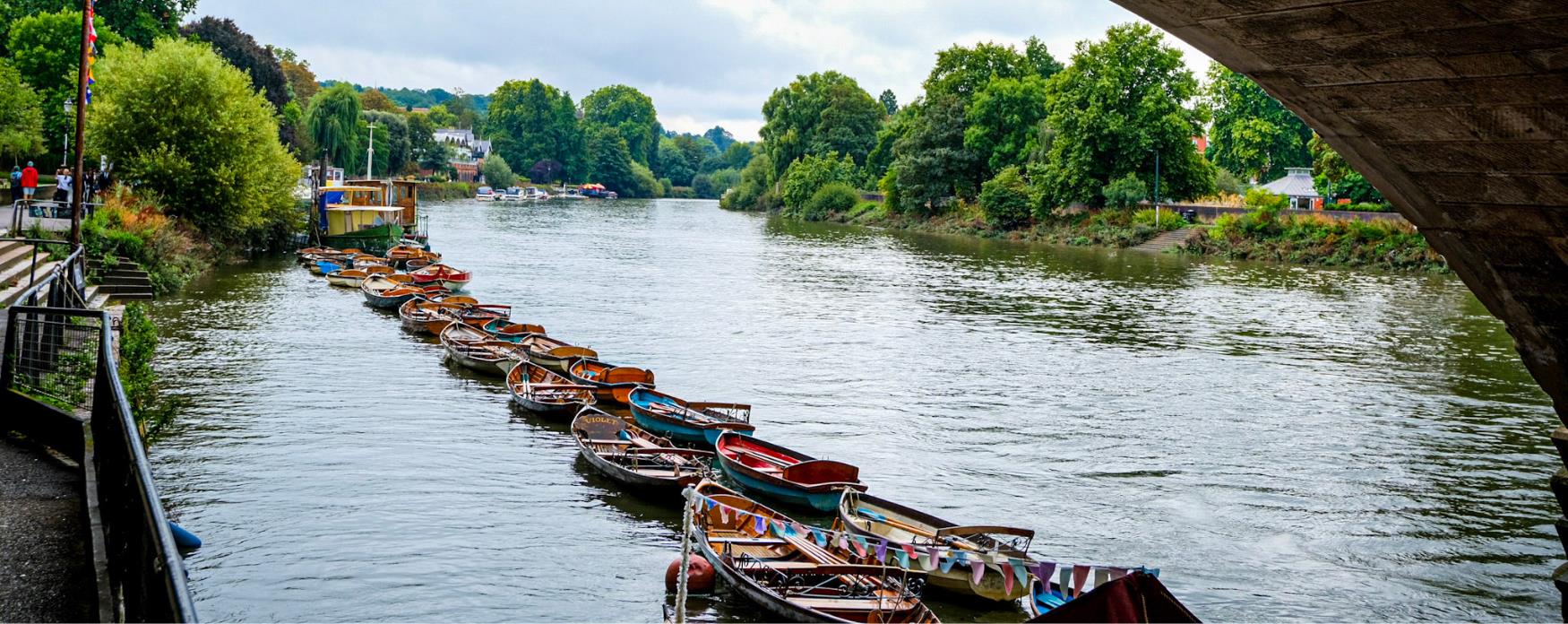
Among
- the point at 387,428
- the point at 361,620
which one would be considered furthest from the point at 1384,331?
the point at 361,620

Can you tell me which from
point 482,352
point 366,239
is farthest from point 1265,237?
point 482,352

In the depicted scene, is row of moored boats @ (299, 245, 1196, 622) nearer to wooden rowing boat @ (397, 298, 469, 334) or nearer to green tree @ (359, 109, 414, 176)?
wooden rowing boat @ (397, 298, 469, 334)

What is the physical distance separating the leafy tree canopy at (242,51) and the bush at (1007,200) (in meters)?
43.6

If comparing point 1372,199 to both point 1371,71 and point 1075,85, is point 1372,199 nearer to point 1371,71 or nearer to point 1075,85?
point 1075,85

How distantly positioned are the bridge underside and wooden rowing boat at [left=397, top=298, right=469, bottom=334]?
2321cm

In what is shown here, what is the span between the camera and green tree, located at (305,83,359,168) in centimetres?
8769

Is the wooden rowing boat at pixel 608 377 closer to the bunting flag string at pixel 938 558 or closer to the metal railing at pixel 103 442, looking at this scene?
the bunting flag string at pixel 938 558

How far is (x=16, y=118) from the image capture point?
4341 centimetres

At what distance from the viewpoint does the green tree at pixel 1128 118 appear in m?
67.6

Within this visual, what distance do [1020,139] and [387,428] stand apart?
67.2 m

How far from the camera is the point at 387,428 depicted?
18.5 meters

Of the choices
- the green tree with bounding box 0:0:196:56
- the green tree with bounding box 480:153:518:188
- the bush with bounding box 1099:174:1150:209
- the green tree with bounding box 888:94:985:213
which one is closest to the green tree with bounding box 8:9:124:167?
the green tree with bounding box 0:0:196:56

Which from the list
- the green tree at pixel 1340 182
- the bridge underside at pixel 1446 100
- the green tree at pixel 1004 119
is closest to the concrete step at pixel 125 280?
the bridge underside at pixel 1446 100

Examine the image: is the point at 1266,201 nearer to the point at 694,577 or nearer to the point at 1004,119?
the point at 1004,119
